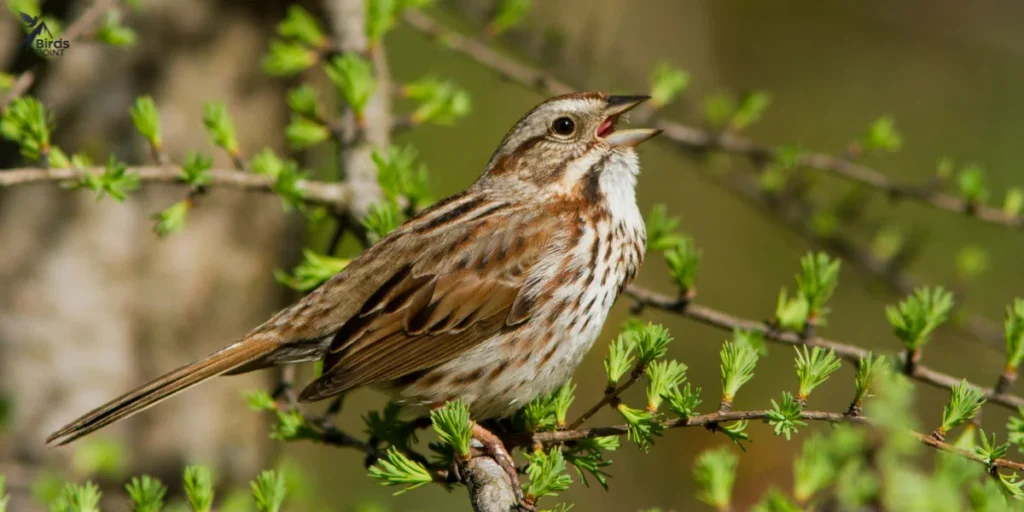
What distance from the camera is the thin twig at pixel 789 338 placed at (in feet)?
9.16

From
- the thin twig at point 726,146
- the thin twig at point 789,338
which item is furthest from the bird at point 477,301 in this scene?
the thin twig at point 726,146

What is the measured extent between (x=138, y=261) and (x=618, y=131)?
2.17 m

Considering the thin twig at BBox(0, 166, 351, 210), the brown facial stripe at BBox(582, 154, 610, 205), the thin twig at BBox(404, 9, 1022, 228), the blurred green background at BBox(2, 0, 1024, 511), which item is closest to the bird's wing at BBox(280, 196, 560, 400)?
the brown facial stripe at BBox(582, 154, 610, 205)

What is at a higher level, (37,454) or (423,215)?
(423,215)

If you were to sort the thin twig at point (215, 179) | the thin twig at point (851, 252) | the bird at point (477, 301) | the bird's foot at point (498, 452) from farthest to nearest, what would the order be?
the thin twig at point (851, 252)
the bird at point (477, 301)
the thin twig at point (215, 179)
the bird's foot at point (498, 452)

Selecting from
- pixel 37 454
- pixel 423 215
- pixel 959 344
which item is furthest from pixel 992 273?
pixel 37 454

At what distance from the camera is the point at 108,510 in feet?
13.8

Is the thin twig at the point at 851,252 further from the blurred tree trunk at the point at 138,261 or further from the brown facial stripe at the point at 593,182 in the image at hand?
the blurred tree trunk at the point at 138,261

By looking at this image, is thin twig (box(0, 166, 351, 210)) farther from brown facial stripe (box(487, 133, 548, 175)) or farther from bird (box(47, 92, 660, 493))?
brown facial stripe (box(487, 133, 548, 175))

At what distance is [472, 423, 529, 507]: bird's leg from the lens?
2.68 meters

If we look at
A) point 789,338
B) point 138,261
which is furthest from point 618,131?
point 138,261

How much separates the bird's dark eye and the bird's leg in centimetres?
126

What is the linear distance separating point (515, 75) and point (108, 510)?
8.52 ft

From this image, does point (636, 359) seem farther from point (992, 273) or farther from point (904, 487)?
point (992, 273)
